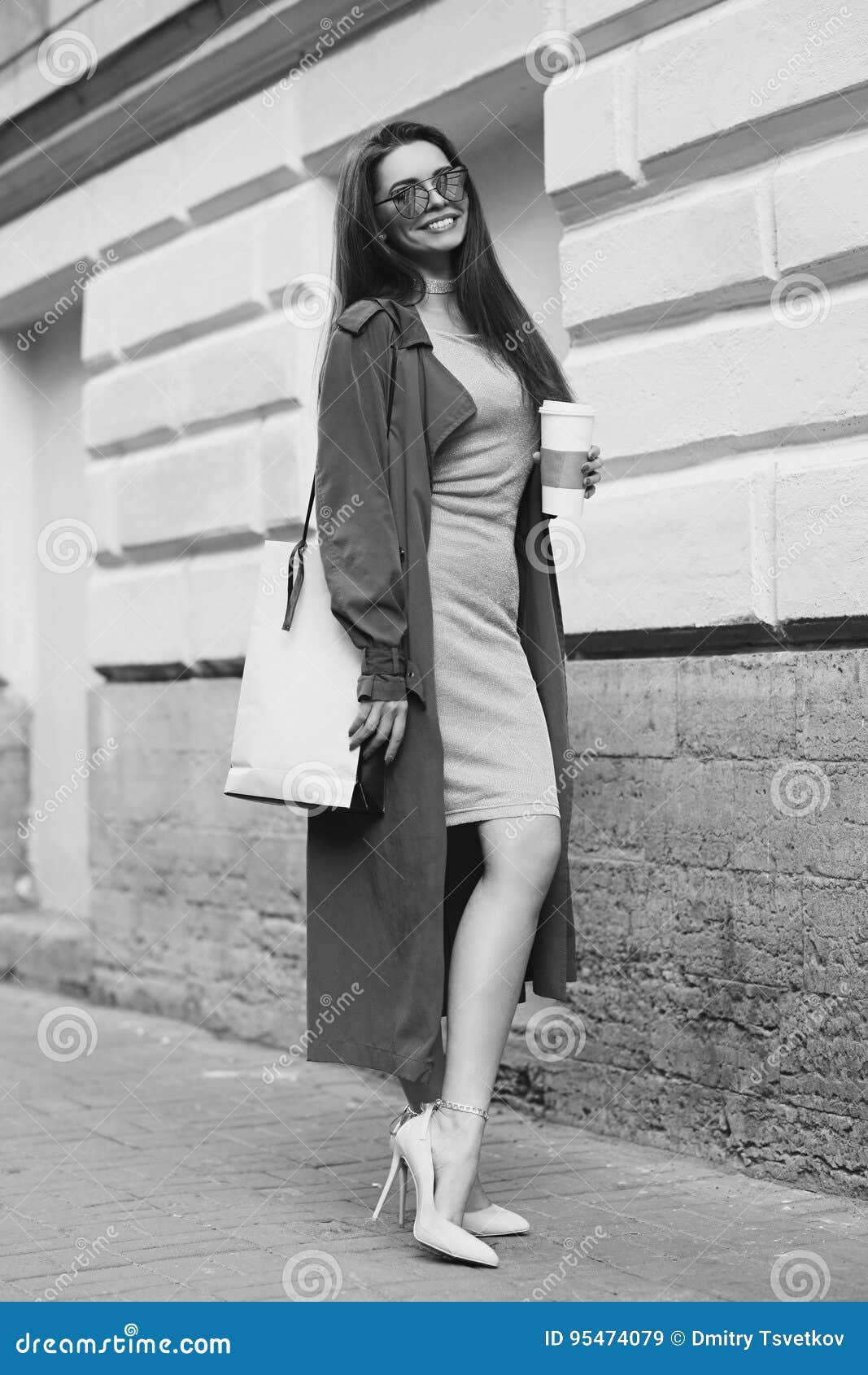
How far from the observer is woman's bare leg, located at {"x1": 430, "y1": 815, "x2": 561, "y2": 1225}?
360cm

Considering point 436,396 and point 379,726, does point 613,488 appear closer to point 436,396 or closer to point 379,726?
point 436,396

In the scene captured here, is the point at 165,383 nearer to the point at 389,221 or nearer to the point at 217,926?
the point at 217,926

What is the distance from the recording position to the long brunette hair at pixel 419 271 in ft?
12.7

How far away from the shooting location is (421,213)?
12.5ft

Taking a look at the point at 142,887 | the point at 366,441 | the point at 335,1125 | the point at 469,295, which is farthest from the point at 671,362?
the point at 142,887

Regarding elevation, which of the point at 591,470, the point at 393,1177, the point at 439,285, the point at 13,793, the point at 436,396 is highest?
the point at 439,285

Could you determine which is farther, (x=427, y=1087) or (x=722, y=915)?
(x=722, y=915)

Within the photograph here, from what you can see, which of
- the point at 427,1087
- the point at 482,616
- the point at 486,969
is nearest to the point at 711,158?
the point at 482,616

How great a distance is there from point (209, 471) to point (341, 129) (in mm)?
1390

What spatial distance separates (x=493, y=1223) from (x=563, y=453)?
5.13 ft

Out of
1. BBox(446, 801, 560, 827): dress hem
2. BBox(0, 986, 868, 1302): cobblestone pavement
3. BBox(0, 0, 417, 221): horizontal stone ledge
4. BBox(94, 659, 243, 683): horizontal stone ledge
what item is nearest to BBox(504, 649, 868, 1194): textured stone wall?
BBox(0, 986, 868, 1302): cobblestone pavement

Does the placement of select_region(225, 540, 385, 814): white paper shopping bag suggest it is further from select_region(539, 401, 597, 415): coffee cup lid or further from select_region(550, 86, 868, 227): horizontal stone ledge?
select_region(550, 86, 868, 227): horizontal stone ledge

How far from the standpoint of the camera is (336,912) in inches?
149

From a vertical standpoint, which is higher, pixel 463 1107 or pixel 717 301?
pixel 717 301
